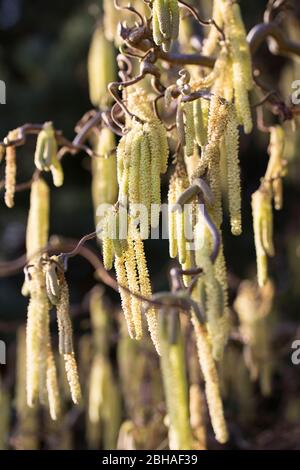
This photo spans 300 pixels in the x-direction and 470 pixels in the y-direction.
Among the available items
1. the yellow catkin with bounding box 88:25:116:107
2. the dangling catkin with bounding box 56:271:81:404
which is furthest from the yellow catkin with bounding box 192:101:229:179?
the yellow catkin with bounding box 88:25:116:107

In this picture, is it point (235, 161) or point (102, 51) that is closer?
point (235, 161)

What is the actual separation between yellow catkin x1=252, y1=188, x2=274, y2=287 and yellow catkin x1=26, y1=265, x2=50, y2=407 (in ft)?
1.78

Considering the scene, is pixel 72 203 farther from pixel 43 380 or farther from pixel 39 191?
pixel 43 380

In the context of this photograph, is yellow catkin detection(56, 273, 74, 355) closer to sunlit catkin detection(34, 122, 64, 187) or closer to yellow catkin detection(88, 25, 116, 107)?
sunlit catkin detection(34, 122, 64, 187)

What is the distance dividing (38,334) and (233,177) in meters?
0.40

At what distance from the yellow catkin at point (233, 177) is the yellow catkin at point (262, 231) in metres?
0.49

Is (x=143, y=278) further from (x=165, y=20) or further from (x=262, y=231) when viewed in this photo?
(x=262, y=231)

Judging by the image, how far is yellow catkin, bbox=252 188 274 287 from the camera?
1.65 meters

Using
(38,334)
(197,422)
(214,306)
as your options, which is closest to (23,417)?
(197,422)

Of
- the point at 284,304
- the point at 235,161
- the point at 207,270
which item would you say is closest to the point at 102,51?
the point at 235,161

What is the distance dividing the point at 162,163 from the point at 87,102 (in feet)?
13.0

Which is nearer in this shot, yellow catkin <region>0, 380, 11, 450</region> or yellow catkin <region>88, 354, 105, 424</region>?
yellow catkin <region>0, 380, 11, 450</region>

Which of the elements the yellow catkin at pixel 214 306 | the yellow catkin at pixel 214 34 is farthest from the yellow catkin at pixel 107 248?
the yellow catkin at pixel 214 34

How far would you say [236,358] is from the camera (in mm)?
3225
